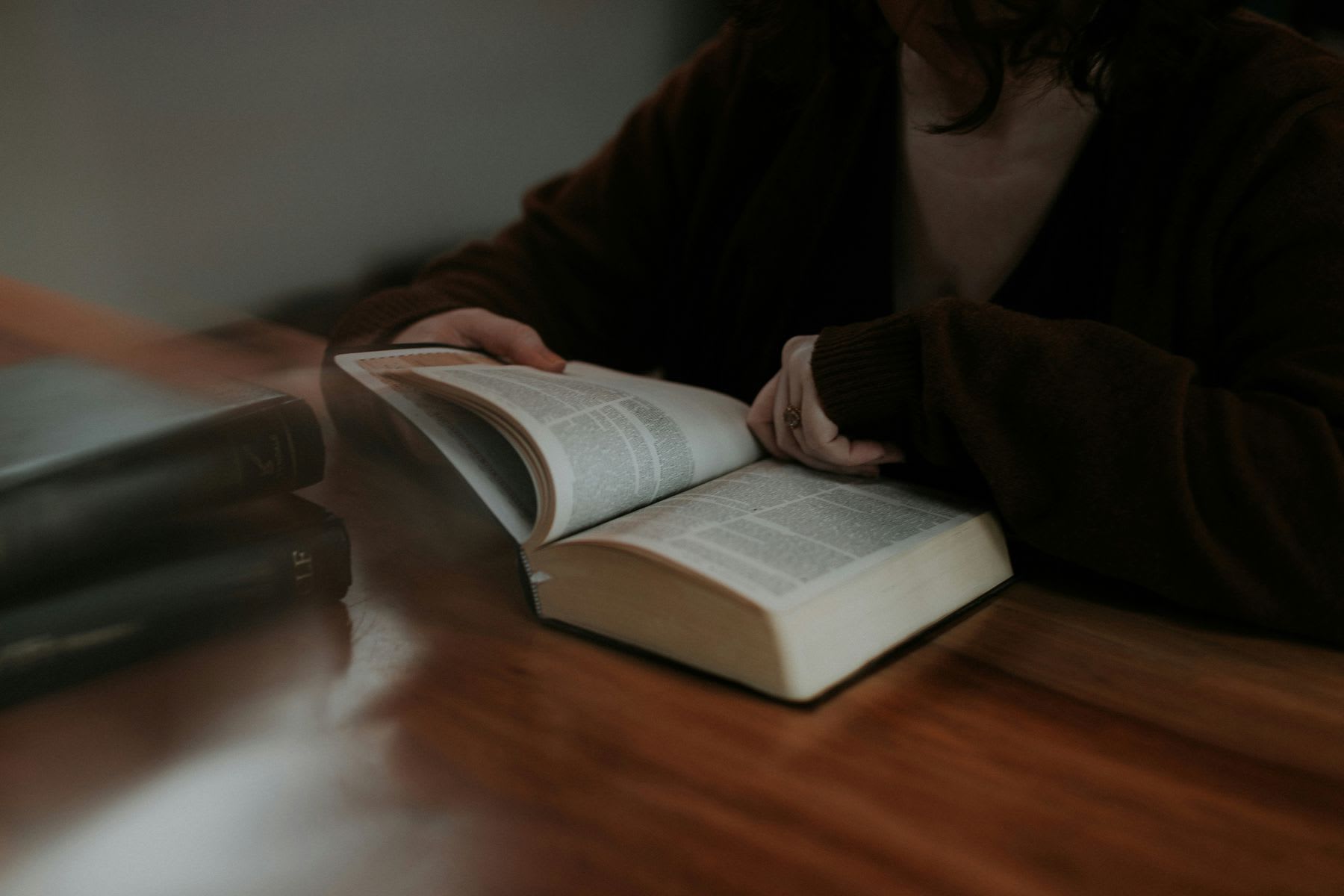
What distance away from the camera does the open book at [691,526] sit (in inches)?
19.0

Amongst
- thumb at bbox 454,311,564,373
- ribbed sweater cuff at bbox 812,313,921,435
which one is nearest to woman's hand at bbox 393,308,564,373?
thumb at bbox 454,311,564,373

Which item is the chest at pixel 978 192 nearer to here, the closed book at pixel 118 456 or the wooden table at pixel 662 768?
the wooden table at pixel 662 768

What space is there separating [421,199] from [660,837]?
117 cm

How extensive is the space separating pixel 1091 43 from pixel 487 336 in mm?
547

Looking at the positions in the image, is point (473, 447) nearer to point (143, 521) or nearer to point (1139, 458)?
point (143, 521)

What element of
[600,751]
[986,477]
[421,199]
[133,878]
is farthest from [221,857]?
[421,199]

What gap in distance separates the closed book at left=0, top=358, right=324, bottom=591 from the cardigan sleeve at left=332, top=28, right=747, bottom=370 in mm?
481

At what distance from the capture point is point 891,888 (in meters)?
0.36

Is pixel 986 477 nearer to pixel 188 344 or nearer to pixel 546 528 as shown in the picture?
pixel 546 528

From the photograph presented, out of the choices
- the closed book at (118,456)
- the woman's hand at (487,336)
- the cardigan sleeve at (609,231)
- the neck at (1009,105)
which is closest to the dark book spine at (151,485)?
the closed book at (118,456)

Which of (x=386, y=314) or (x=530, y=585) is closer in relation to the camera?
(x=530, y=585)

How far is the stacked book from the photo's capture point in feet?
1.51

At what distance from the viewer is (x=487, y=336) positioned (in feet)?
2.81

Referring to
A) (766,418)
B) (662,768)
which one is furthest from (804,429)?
(662,768)
